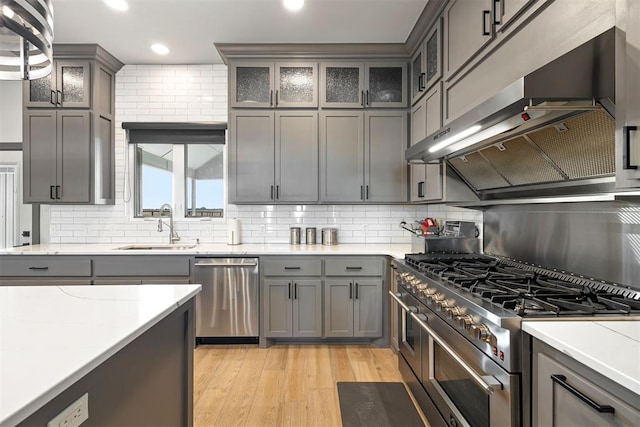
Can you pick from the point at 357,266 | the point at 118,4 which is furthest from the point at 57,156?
the point at 357,266

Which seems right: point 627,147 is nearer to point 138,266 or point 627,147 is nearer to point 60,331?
point 60,331

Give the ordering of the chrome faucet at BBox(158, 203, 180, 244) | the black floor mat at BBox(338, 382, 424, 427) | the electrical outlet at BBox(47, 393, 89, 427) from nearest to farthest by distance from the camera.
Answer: the electrical outlet at BBox(47, 393, 89, 427) → the black floor mat at BBox(338, 382, 424, 427) → the chrome faucet at BBox(158, 203, 180, 244)

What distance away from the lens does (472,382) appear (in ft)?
4.93

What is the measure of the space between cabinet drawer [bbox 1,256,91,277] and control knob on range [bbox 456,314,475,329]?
323cm

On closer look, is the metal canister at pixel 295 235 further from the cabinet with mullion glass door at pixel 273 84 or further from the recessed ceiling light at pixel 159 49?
the recessed ceiling light at pixel 159 49

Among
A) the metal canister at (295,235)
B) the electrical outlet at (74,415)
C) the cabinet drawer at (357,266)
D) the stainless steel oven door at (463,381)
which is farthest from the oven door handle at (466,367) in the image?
the metal canister at (295,235)

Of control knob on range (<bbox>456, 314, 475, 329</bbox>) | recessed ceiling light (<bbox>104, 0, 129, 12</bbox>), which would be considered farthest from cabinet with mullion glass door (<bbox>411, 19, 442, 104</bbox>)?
recessed ceiling light (<bbox>104, 0, 129, 12</bbox>)

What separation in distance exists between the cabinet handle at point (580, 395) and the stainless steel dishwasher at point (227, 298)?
101 inches

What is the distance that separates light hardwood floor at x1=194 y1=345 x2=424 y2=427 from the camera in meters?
2.22

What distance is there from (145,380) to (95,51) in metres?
3.52

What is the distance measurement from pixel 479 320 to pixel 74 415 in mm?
1362

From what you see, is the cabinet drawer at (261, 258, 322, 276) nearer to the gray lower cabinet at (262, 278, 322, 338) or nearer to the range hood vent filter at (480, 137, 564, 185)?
the gray lower cabinet at (262, 278, 322, 338)

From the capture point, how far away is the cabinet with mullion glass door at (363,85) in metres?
3.55

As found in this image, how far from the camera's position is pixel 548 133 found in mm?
1632
